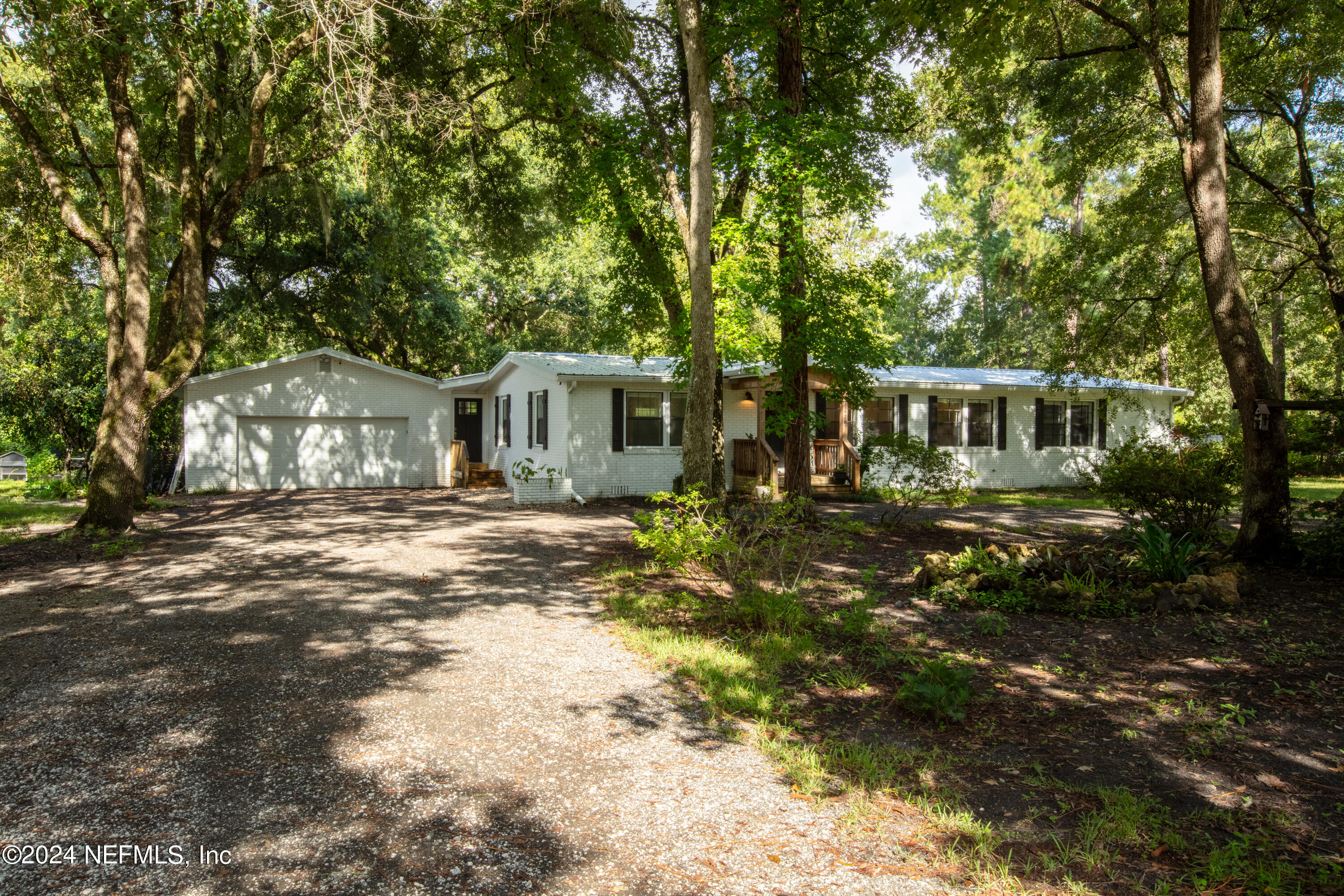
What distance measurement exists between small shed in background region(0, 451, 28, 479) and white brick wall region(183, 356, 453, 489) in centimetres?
522

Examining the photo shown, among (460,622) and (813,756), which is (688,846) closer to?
(813,756)

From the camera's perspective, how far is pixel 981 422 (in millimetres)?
18547

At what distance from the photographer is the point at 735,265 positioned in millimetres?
9898

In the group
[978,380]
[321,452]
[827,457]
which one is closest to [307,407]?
[321,452]

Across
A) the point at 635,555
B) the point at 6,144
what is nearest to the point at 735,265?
the point at 635,555

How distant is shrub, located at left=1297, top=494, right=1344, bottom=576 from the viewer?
23.5ft

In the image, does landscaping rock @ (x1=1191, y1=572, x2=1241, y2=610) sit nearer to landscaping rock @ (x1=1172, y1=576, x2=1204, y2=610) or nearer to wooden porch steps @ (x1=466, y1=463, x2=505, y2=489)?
landscaping rock @ (x1=1172, y1=576, x2=1204, y2=610)

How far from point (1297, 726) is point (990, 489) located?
14.8m

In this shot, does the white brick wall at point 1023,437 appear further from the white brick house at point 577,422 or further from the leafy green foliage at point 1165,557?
the leafy green foliage at point 1165,557

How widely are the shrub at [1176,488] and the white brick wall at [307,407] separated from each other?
15.9 meters

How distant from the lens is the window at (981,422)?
18438mm

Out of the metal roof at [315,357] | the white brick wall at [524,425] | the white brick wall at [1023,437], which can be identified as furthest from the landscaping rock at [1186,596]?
the metal roof at [315,357]

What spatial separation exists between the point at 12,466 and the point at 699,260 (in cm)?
2043

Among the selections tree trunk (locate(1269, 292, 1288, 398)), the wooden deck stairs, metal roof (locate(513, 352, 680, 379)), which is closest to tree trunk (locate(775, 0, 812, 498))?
metal roof (locate(513, 352, 680, 379))
